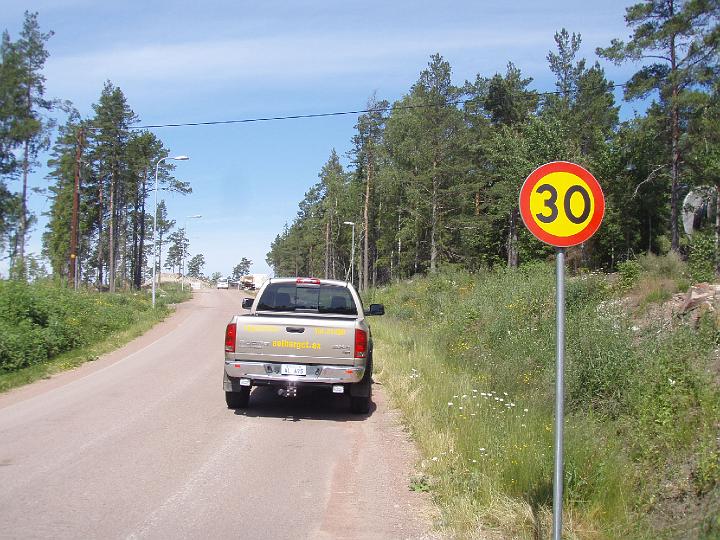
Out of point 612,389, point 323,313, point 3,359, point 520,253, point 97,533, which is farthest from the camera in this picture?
point 520,253

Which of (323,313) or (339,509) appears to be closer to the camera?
(339,509)

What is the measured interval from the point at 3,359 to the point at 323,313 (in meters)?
8.03

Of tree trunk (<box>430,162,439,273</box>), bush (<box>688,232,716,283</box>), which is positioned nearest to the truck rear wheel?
bush (<box>688,232,716,283</box>)

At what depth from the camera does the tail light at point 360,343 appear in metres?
8.84

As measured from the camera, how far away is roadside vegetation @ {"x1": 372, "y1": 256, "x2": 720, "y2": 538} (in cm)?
492

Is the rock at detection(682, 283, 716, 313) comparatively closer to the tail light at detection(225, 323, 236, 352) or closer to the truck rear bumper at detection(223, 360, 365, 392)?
the truck rear bumper at detection(223, 360, 365, 392)

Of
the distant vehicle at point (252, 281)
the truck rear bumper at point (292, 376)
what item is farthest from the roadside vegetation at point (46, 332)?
the distant vehicle at point (252, 281)

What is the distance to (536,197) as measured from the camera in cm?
470

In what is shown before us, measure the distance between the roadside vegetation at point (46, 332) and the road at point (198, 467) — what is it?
2.47 meters

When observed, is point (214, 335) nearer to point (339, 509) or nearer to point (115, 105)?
point (339, 509)

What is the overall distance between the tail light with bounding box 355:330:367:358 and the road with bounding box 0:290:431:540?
1.07 m

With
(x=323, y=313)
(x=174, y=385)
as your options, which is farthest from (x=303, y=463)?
(x=174, y=385)

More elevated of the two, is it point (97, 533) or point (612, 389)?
point (612, 389)

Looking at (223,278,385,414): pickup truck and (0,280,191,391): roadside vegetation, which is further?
→ (0,280,191,391): roadside vegetation
